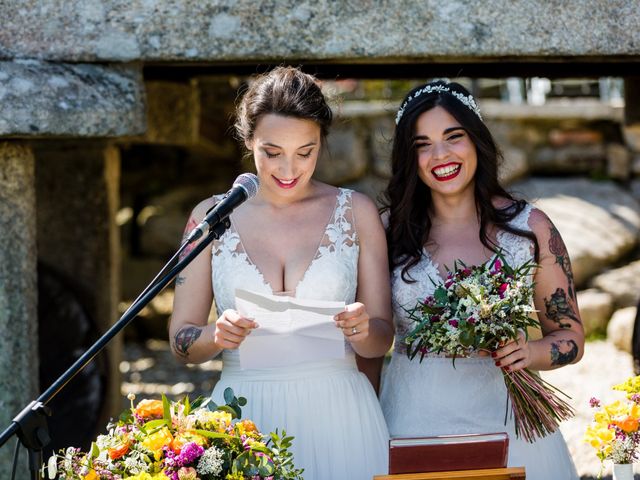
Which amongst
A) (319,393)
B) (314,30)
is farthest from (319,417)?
(314,30)

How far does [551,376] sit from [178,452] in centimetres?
532

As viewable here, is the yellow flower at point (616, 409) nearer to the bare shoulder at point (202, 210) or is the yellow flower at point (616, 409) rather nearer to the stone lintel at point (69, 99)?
the bare shoulder at point (202, 210)

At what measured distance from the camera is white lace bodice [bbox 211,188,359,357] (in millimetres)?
3361

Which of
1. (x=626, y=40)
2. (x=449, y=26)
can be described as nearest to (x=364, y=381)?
(x=449, y=26)

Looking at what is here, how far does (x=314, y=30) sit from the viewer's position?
3.60 meters

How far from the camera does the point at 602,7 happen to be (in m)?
3.56

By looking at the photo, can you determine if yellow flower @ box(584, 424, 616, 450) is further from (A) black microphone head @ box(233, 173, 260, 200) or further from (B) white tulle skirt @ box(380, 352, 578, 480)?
(A) black microphone head @ box(233, 173, 260, 200)

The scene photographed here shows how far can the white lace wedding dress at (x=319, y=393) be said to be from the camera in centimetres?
335

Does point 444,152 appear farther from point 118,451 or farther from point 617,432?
point 118,451

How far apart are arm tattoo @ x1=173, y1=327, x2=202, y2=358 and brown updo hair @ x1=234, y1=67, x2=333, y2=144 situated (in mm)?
688

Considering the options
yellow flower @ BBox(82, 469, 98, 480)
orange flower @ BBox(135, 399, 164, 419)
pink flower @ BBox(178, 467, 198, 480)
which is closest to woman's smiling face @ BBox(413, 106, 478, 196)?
orange flower @ BBox(135, 399, 164, 419)

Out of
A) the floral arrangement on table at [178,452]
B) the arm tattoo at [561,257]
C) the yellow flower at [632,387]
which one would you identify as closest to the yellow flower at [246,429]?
the floral arrangement on table at [178,452]

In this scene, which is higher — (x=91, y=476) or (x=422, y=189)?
(x=422, y=189)

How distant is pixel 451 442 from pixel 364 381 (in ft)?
2.72
